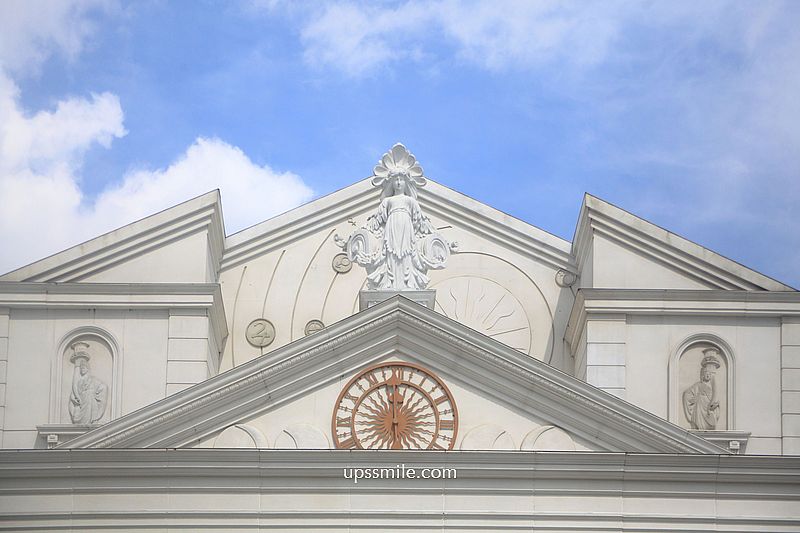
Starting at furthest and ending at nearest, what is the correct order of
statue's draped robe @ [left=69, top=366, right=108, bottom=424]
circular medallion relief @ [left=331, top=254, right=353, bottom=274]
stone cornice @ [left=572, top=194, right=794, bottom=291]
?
circular medallion relief @ [left=331, top=254, right=353, bottom=274] → stone cornice @ [left=572, top=194, right=794, bottom=291] → statue's draped robe @ [left=69, top=366, right=108, bottom=424]

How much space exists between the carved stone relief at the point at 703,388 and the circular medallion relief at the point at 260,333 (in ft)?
25.6

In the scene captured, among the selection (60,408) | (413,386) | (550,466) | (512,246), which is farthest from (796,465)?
(60,408)

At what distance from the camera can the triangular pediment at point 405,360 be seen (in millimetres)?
37750

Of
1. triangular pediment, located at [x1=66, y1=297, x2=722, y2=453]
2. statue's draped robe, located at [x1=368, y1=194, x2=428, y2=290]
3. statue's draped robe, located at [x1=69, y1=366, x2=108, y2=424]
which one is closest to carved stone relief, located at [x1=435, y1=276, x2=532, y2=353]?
statue's draped robe, located at [x1=368, y1=194, x2=428, y2=290]

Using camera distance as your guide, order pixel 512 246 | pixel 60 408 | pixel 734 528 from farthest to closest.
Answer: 1. pixel 512 246
2. pixel 60 408
3. pixel 734 528

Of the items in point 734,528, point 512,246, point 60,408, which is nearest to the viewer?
point 734,528

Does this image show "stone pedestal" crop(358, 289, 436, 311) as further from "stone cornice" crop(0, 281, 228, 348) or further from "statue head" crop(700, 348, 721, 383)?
"statue head" crop(700, 348, 721, 383)

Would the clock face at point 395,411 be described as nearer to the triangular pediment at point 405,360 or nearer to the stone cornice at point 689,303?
the triangular pediment at point 405,360

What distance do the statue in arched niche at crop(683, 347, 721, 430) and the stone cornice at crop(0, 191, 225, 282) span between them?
30.8 ft

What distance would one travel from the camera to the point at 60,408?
4131 centimetres

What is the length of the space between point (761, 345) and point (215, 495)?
1061 cm

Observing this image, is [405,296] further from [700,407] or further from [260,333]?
[700,407]

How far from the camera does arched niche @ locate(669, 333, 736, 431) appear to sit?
41.2 m

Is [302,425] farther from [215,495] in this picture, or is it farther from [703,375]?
[703,375]
